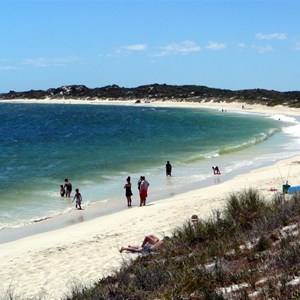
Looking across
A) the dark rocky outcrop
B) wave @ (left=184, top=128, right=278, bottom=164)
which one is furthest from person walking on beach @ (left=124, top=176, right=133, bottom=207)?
the dark rocky outcrop

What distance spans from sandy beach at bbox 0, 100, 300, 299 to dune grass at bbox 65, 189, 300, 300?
172 cm

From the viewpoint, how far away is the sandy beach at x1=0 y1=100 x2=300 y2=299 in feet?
31.8

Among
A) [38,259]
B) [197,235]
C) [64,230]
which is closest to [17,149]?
[64,230]

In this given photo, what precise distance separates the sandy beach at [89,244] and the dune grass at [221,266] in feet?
5.64

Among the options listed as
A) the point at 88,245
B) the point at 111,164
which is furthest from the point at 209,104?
the point at 88,245

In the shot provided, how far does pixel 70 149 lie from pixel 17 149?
14.9ft

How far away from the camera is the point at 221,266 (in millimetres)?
6281

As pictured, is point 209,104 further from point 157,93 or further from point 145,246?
point 145,246

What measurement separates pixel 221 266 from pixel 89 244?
22.3 feet

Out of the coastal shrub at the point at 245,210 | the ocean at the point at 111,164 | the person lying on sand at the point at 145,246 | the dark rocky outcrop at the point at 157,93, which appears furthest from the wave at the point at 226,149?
the dark rocky outcrop at the point at 157,93

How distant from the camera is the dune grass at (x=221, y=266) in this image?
18.3 ft

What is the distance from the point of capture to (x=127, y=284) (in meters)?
6.34

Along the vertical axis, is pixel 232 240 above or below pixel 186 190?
above

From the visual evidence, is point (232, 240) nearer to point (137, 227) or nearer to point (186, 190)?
point (137, 227)
